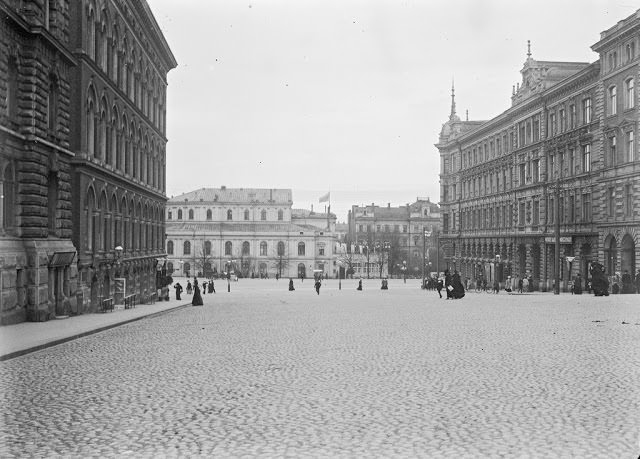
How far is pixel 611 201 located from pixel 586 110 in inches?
359

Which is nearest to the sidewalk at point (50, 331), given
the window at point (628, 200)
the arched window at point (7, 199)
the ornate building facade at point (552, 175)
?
the arched window at point (7, 199)

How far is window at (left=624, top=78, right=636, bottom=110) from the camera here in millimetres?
48250

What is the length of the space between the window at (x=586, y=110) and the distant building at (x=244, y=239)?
83377mm

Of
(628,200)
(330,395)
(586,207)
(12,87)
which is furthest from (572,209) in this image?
(330,395)

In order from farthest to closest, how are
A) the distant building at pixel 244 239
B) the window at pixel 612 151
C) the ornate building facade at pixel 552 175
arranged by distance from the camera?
1. the distant building at pixel 244 239
2. the window at pixel 612 151
3. the ornate building facade at pixel 552 175

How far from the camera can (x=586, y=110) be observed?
57.2 meters

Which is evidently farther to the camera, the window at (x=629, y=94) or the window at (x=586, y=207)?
the window at (x=586, y=207)

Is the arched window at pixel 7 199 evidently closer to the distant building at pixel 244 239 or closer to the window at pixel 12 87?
the window at pixel 12 87

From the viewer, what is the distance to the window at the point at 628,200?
48.0m

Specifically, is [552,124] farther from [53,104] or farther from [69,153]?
[53,104]

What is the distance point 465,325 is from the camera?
1034 inches

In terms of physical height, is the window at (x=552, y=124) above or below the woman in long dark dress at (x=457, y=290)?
above

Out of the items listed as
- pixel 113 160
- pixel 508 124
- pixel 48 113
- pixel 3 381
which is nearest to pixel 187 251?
pixel 508 124

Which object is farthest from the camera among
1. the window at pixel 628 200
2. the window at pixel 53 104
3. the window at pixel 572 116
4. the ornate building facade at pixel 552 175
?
the window at pixel 572 116
